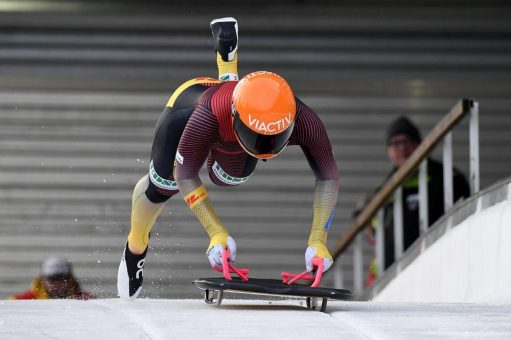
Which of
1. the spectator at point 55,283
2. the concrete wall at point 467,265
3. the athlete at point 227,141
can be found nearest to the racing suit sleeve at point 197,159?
the athlete at point 227,141

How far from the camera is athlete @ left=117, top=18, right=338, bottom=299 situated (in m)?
5.63

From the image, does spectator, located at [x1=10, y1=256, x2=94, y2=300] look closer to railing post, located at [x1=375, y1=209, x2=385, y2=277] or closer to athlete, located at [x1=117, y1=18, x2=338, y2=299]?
railing post, located at [x1=375, y1=209, x2=385, y2=277]

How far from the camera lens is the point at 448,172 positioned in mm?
8500

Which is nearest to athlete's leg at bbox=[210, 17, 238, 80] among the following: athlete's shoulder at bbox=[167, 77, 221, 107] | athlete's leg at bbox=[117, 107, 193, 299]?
athlete's shoulder at bbox=[167, 77, 221, 107]

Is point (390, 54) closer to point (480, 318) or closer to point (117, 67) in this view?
point (117, 67)

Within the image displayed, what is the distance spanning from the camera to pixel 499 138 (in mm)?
12984

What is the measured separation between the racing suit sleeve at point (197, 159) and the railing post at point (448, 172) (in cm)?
282

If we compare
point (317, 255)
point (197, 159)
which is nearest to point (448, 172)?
point (317, 255)

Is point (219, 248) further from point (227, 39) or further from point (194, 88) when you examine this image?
point (227, 39)

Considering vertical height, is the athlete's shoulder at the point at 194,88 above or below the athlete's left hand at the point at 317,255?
above

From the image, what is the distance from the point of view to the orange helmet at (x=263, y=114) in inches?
219

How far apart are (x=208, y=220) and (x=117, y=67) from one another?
714 centimetres

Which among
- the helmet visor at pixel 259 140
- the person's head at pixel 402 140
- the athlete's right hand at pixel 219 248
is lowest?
the athlete's right hand at pixel 219 248

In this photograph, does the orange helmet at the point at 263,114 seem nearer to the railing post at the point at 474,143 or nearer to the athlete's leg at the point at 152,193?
the athlete's leg at the point at 152,193
